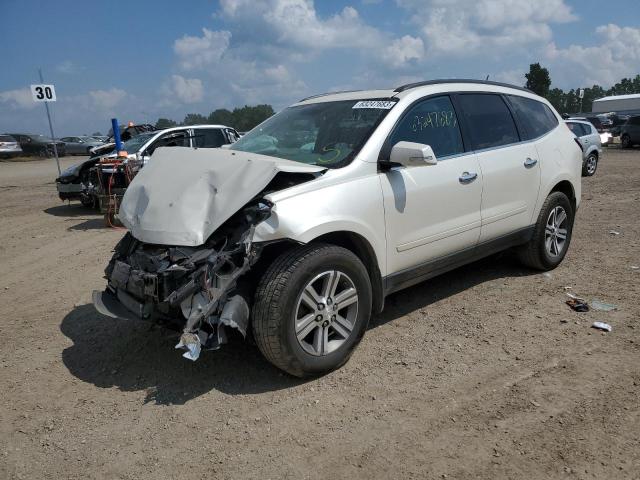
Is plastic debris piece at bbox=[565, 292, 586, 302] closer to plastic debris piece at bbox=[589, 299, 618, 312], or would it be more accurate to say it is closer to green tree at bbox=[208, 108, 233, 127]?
plastic debris piece at bbox=[589, 299, 618, 312]

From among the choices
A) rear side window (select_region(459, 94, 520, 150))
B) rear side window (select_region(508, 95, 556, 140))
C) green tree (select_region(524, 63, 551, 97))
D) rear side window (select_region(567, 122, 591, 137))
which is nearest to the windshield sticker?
rear side window (select_region(459, 94, 520, 150))

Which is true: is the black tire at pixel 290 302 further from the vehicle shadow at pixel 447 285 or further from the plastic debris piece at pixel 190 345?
the vehicle shadow at pixel 447 285

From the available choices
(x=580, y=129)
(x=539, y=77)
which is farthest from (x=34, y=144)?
(x=539, y=77)

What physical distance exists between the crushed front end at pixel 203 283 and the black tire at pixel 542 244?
10.2ft

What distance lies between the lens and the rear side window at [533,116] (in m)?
4.97

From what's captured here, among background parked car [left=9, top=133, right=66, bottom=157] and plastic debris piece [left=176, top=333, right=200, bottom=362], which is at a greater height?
background parked car [left=9, top=133, right=66, bottom=157]

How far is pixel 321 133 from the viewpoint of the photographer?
4.10 metres

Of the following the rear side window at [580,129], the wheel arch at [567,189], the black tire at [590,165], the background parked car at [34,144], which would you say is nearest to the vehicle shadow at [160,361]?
the wheel arch at [567,189]

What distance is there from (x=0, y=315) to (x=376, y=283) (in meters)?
3.63

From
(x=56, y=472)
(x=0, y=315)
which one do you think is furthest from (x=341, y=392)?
(x=0, y=315)

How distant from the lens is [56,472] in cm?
267

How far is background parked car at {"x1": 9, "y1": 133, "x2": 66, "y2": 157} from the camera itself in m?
30.3

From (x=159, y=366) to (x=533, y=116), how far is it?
13.9 feet

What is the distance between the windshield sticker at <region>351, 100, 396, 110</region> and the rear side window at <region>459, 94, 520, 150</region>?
0.83 metres
